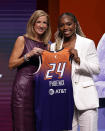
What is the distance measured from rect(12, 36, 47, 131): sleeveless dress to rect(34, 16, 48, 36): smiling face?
243 millimetres

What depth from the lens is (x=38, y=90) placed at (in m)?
2.78

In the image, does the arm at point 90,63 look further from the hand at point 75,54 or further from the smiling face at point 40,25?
the smiling face at point 40,25

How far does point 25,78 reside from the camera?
2.78 metres

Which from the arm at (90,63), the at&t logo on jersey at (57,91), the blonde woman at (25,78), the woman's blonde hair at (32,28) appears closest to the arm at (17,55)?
the blonde woman at (25,78)

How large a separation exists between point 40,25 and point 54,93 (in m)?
0.59

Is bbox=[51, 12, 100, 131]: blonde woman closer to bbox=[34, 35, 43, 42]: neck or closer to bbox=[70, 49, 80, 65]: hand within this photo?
bbox=[70, 49, 80, 65]: hand

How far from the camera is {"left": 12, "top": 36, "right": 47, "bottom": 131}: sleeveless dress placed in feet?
9.07

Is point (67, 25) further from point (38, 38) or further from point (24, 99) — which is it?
point (24, 99)

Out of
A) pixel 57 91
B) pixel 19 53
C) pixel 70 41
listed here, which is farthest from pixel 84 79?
pixel 19 53

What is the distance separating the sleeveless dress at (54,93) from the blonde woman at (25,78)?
60 millimetres

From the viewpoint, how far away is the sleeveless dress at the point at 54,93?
2.78 meters

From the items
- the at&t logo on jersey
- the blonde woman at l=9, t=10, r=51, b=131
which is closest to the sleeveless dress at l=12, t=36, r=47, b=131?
the blonde woman at l=9, t=10, r=51, b=131

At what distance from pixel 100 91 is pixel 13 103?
171 centimetres

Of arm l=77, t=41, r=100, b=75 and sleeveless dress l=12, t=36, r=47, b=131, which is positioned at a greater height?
arm l=77, t=41, r=100, b=75
